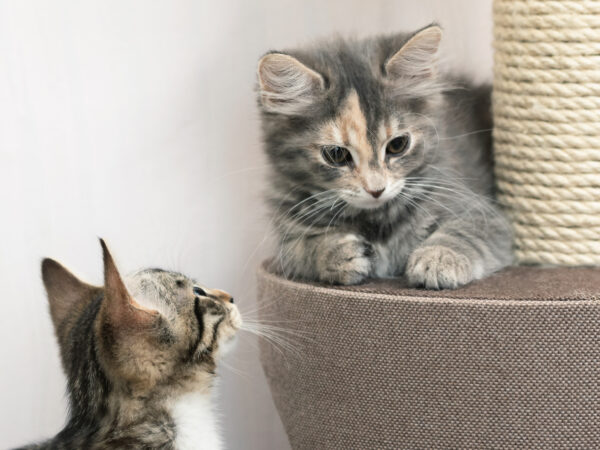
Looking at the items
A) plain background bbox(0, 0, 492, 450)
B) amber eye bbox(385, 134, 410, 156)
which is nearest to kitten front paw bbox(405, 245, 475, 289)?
amber eye bbox(385, 134, 410, 156)

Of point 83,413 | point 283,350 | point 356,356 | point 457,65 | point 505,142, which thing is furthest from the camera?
point 457,65

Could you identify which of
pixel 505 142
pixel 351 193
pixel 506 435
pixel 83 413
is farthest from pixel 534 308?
pixel 83 413

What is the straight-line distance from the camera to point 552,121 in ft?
4.76

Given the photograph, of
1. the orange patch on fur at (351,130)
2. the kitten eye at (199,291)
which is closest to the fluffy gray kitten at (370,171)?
the orange patch on fur at (351,130)

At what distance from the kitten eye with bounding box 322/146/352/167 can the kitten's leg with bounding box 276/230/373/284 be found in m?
0.16

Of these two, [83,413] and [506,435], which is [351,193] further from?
[83,413]

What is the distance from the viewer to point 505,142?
61.8 inches

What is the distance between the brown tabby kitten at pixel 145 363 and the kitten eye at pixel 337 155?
1.32ft

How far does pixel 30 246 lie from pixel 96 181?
9.2 inches

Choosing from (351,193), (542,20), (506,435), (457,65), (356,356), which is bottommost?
(506,435)

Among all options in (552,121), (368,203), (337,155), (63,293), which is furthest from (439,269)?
(63,293)

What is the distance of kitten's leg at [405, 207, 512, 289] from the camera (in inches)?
51.2

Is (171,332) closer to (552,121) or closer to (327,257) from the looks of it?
(327,257)

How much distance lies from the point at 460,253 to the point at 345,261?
233 millimetres
